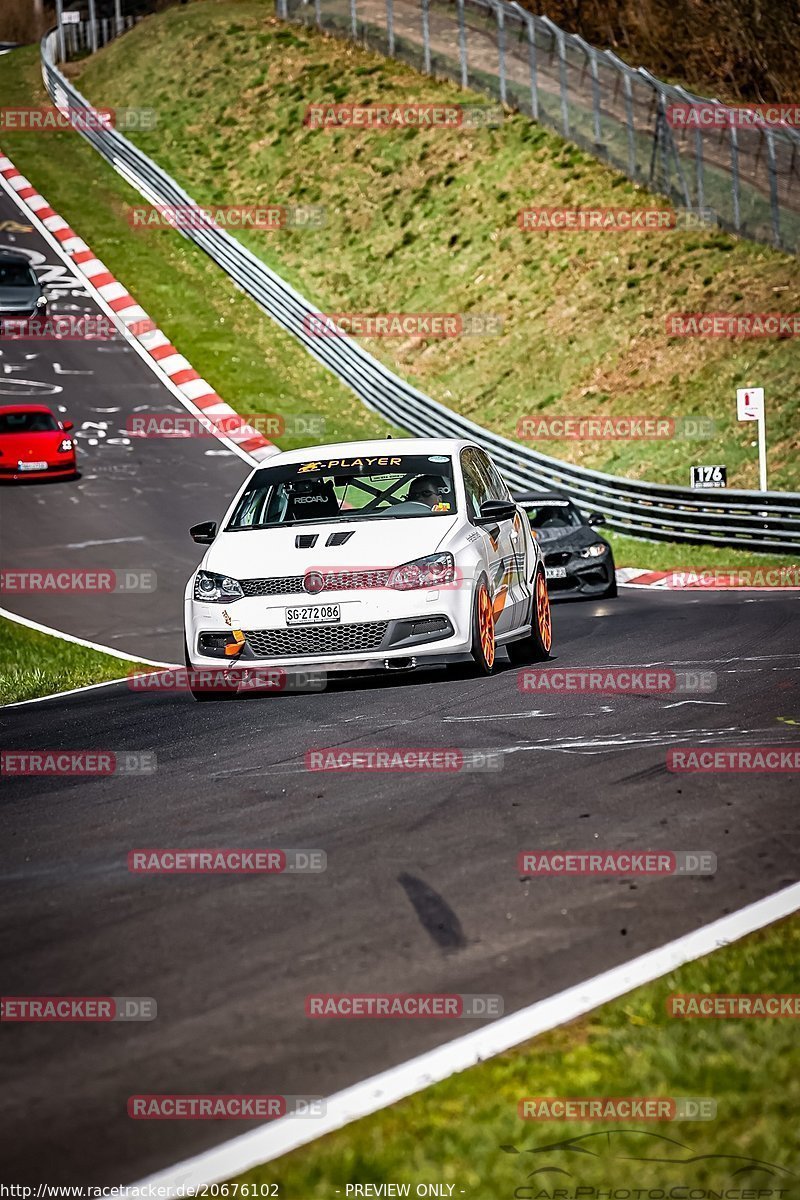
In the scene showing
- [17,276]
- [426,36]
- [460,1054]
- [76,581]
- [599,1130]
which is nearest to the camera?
[599,1130]

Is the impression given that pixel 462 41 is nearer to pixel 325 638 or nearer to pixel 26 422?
pixel 26 422

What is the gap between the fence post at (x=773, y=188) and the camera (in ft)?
105

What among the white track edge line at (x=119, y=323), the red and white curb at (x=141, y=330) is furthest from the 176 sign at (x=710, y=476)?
the red and white curb at (x=141, y=330)

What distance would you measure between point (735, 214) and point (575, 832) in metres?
32.6

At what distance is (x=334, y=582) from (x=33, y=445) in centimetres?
1831

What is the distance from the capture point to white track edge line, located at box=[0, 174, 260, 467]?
105 feet

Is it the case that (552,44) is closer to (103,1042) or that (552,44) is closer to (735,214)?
(735,214)

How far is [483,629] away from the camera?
1109cm

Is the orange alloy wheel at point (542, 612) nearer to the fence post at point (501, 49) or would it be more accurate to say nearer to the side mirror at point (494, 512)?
the side mirror at point (494, 512)

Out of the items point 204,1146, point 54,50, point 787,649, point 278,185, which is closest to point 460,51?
point 278,185

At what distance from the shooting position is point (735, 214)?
3681 cm

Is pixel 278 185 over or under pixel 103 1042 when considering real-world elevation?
over

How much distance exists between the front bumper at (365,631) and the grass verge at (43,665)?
3931 millimetres

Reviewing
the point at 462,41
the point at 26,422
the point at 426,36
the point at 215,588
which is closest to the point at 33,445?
the point at 26,422
